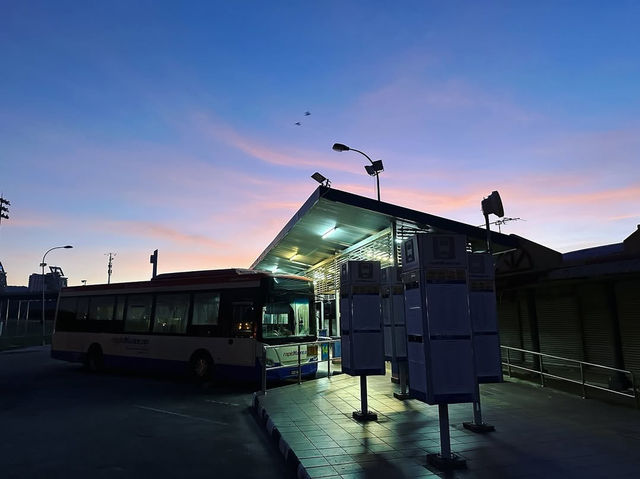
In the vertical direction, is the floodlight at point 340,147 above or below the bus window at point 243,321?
above

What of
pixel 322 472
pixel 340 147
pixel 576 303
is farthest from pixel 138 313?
pixel 576 303

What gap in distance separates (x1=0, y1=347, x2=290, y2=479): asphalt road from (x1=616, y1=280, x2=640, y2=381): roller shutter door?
932 cm

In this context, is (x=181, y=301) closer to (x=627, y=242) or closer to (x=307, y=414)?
(x=307, y=414)

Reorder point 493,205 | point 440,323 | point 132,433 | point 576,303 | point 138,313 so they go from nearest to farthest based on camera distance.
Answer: point 440,323 < point 132,433 < point 493,205 < point 576,303 < point 138,313

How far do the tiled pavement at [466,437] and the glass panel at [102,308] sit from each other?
864cm

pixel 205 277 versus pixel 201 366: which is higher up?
pixel 205 277

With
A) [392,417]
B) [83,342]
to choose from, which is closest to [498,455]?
[392,417]

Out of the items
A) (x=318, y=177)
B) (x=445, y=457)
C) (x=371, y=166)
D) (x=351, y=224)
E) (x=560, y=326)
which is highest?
(x=371, y=166)

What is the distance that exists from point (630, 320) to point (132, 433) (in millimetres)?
11557

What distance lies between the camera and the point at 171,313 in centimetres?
1395

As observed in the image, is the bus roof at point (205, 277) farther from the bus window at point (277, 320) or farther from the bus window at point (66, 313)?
the bus window at point (66, 313)

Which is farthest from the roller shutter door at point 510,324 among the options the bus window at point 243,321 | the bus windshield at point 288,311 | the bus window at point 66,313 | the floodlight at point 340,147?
the bus window at point 66,313

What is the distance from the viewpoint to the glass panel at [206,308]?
12961mm

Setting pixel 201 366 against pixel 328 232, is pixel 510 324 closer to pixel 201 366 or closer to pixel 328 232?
pixel 328 232
